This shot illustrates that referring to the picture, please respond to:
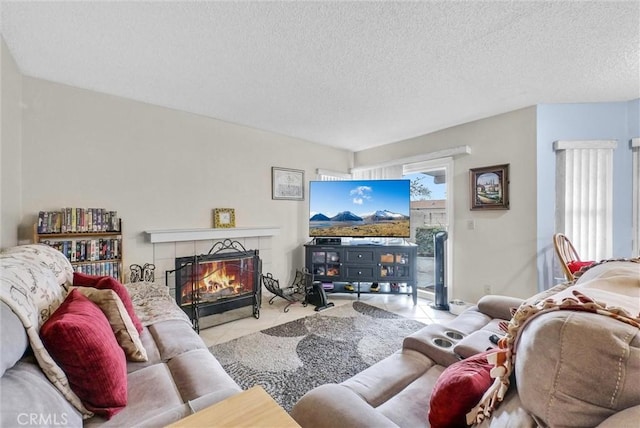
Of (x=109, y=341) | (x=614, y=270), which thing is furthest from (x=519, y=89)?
(x=109, y=341)

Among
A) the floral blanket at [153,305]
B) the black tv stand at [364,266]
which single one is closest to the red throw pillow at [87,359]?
the floral blanket at [153,305]

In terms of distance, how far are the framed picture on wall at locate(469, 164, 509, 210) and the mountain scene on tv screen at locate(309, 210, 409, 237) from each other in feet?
2.96

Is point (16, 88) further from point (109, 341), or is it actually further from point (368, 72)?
point (368, 72)

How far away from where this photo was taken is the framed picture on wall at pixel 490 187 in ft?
9.89

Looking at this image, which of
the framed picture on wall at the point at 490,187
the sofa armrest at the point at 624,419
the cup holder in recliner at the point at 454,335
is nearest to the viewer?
the sofa armrest at the point at 624,419

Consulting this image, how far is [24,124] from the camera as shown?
2258 millimetres

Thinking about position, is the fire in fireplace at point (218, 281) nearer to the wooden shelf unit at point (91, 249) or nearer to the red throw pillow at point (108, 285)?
the wooden shelf unit at point (91, 249)

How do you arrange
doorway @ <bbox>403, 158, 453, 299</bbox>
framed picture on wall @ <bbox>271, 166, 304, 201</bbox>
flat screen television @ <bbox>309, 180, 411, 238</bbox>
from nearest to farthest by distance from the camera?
doorway @ <bbox>403, 158, 453, 299</bbox> → flat screen television @ <bbox>309, 180, 411, 238</bbox> → framed picture on wall @ <bbox>271, 166, 304, 201</bbox>

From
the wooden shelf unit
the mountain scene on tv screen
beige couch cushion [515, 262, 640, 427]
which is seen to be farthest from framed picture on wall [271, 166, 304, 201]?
beige couch cushion [515, 262, 640, 427]

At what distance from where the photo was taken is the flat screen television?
372 centimetres

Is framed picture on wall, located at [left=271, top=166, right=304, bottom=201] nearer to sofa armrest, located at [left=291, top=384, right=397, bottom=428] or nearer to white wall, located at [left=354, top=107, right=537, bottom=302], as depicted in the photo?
white wall, located at [left=354, top=107, right=537, bottom=302]

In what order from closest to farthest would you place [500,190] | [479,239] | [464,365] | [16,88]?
[464,365] < [16,88] < [500,190] < [479,239]

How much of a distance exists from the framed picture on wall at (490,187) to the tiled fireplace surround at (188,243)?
2.82 metres

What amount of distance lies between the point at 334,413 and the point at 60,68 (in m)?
3.18
